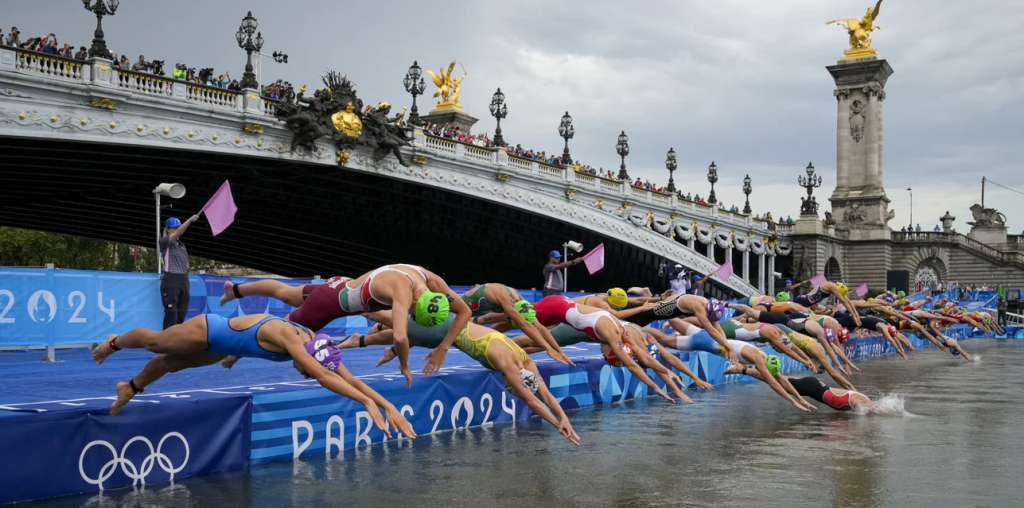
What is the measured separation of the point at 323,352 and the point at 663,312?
8966 millimetres

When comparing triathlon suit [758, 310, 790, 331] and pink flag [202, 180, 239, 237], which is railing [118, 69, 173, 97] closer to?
pink flag [202, 180, 239, 237]

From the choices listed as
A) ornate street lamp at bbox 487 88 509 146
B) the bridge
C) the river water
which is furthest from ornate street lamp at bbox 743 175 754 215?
the river water

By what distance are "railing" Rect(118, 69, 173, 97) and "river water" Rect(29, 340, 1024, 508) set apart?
1068 inches

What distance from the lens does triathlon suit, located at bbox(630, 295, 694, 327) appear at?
58.4 feet

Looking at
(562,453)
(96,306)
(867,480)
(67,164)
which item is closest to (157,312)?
(96,306)

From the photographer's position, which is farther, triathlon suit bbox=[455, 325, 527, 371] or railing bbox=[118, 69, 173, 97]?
railing bbox=[118, 69, 173, 97]

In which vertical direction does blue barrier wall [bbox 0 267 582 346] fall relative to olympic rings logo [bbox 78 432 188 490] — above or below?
above

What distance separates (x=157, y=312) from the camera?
21609 mm

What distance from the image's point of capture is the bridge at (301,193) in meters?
36.8

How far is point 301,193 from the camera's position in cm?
5481

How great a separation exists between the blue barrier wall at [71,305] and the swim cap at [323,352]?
976 centimetres

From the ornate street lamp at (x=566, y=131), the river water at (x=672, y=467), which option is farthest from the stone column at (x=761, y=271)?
the river water at (x=672, y=467)

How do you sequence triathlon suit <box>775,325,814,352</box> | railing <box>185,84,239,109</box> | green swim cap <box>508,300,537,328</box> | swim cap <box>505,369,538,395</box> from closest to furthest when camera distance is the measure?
swim cap <box>505,369,538,395</box>
green swim cap <box>508,300,537,328</box>
triathlon suit <box>775,325,814,352</box>
railing <box>185,84,239,109</box>

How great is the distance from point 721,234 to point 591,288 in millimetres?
11377
